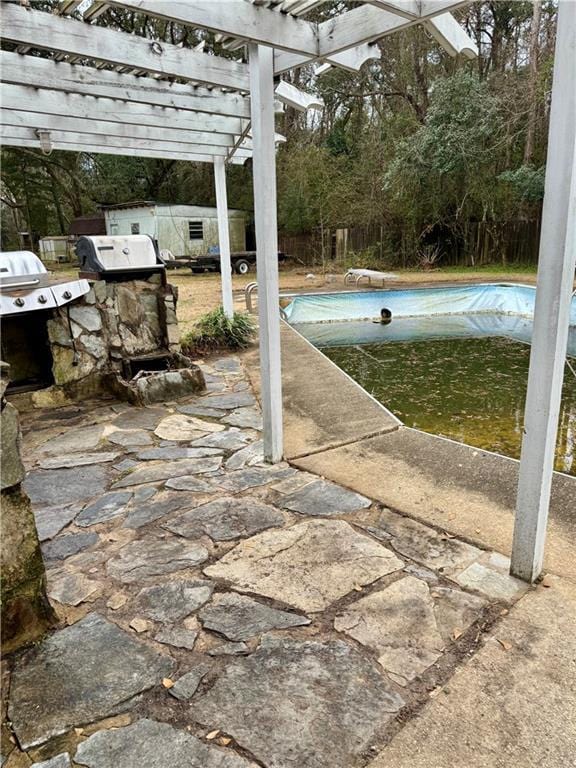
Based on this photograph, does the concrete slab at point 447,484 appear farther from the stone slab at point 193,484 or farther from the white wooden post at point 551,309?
the stone slab at point 193,484

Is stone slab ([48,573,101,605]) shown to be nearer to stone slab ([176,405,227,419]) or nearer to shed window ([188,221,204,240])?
stone slab ([176,405,227,419])

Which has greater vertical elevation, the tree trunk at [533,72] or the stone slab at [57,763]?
the tree trunk at [533,72]

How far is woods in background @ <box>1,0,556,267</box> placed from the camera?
13.4 m

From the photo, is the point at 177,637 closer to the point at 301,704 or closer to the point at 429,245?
the point at 301,704

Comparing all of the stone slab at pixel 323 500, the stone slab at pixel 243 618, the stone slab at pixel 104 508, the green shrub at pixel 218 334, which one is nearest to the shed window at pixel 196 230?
the green shrub at pixel 218 334

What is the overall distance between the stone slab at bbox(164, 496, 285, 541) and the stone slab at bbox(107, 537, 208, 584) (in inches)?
3.7

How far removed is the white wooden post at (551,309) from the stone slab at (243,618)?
2.90 ft

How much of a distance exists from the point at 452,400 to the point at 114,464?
3449mm

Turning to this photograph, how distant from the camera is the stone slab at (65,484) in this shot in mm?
2736

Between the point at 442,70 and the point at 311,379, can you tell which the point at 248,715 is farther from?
the point at 442,70

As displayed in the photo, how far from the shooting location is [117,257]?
4684 mm

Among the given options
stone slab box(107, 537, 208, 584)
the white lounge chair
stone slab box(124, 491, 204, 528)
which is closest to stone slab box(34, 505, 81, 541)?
stone slab box(124, 491, 204, 528)

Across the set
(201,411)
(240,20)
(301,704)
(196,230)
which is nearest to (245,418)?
(201,411)

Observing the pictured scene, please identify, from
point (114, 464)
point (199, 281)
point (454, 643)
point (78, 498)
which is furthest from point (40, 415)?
point (199, 281)
